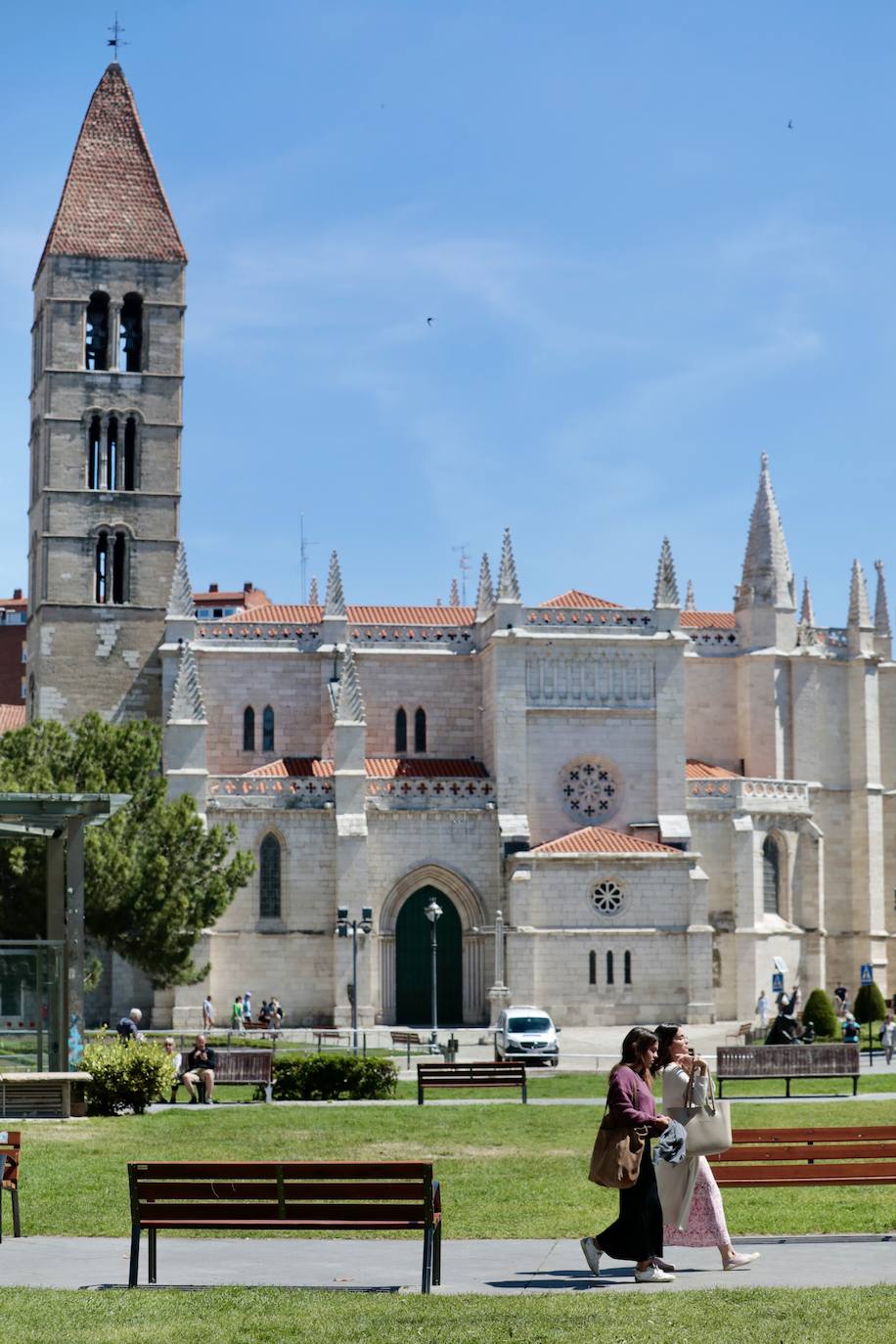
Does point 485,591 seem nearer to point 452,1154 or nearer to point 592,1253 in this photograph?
point 452,1154

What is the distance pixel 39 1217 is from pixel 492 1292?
18.4ft

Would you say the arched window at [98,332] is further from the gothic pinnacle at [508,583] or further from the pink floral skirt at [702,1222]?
the pink floral skirt at [702,1222]

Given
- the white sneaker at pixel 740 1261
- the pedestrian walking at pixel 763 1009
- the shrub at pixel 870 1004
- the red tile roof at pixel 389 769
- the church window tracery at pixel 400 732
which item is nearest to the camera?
the white sneaker at pixel 740 1261

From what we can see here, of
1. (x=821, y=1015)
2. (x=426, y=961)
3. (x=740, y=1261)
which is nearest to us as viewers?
(x=740, y=1261)

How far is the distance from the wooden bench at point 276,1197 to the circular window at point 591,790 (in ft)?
149

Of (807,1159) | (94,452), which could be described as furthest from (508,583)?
(807,1159)

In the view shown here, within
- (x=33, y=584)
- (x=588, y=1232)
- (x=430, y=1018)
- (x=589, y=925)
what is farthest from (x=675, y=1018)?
(x=588, y=1232)

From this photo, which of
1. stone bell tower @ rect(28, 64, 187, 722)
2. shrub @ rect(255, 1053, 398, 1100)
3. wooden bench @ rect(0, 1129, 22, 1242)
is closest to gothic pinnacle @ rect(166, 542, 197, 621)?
stone bell tower @ rect(28, 64, 187, 722)

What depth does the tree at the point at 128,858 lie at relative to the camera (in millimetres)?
46000

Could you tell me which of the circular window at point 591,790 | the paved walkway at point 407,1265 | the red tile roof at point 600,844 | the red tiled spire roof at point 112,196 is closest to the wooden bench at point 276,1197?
the paved walkway at point 407,1265

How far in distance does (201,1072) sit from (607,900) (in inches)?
1060

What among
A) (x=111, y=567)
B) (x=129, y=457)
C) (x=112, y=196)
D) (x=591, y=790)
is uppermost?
(x=112, y=196)

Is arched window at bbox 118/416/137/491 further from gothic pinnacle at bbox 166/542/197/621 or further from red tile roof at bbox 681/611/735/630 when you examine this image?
red tile roof at bbox 681/611/735/630

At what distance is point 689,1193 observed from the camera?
46.1 ft
